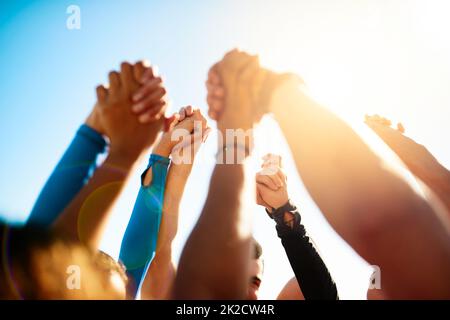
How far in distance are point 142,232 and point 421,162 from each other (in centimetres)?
109

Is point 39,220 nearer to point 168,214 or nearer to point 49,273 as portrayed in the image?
point 49,273

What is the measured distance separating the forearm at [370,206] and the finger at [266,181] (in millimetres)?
611

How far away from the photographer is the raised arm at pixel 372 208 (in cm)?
94

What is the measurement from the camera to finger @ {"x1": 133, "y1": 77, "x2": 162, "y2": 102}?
1.04 metres

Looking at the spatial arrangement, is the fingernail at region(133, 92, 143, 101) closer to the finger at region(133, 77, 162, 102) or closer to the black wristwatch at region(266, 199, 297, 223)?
the finger at region(133, 77, 162, 102)

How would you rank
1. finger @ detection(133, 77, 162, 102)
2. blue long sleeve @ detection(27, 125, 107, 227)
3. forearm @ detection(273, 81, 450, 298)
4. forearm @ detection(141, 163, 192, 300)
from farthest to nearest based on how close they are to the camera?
1. forearm @ detection(141, 163, 192, 300)
2. finger @ detection(133, 77, 162, 102)
3. forearm @ detection(273, 81, 450, 298)
4. blue long sleeve @ detection(27, 125, 107, 227)

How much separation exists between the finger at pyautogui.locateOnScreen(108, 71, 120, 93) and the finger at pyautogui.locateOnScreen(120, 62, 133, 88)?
0.4 inches

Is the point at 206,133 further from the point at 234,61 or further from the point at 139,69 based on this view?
the point at 139,69

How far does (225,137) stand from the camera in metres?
0.97

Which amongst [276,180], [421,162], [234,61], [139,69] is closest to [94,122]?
[139,69]

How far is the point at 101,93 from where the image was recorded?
1.05 m

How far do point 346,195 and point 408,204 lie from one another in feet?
0.48

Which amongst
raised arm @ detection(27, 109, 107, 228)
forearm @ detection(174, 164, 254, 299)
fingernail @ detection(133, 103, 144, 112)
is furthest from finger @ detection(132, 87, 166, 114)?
forearm @ detection(174, 164, 254, 299)
